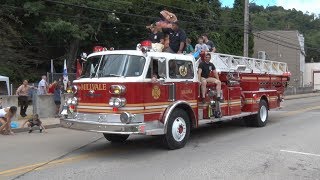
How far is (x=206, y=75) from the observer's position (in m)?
13.1

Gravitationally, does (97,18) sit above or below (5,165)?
above

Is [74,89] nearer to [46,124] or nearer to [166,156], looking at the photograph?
[166,156]

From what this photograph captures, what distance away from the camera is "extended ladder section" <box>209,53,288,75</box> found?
1419 centimetres

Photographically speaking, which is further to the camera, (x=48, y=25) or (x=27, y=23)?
(x=27, y=23)

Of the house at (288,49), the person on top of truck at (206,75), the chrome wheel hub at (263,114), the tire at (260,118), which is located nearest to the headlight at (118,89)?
the person on top of truck at (206,75)

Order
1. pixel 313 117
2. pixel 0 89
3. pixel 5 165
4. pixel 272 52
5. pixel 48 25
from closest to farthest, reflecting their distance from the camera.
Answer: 1. pixel 5 165
2. pixel 313 117
3. pixel 0 89
4. pixel 48 25
5. pixel 272 52

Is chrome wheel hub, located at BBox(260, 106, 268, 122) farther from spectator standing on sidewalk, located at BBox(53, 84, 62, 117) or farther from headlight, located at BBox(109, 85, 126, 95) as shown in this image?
spectator standing on sidewalk, located at BBox(53, 84, 62, 117)

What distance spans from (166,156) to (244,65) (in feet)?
20.9

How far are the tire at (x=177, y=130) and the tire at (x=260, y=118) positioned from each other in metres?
5.03

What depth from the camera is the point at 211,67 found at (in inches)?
521

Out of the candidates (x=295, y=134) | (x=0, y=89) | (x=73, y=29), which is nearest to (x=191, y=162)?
(x=295, y=134)

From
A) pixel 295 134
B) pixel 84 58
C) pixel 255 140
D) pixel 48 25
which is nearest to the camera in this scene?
pixel 84 58

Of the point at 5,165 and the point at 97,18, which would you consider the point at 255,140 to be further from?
the point at 97,18

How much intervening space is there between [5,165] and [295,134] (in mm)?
8631
